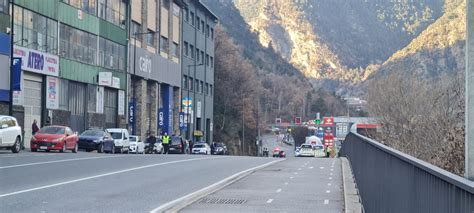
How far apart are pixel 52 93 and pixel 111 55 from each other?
12.3m

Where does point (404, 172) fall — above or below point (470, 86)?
below

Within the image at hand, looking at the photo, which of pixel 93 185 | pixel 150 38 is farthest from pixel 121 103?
pixel 93 185

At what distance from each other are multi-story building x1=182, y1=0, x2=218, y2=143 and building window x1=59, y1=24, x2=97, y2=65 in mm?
23894

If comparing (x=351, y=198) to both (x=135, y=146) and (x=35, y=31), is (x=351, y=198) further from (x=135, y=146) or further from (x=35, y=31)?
(x=135, y=146)

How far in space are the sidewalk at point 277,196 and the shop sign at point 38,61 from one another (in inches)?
980

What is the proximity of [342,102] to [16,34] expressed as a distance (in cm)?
12059

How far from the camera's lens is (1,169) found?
20781mm

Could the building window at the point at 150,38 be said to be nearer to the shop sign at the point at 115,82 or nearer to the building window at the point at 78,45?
the shop sign at the point at 115,82

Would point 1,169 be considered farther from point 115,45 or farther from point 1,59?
point 115,45

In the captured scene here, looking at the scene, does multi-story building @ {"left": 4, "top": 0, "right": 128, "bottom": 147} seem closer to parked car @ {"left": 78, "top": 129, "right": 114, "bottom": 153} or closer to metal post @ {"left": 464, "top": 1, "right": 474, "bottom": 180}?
parked car @ {"left": 78, "top": 129, "right": 114, "bottom": 153}

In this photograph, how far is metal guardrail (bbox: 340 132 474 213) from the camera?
4.66 meters

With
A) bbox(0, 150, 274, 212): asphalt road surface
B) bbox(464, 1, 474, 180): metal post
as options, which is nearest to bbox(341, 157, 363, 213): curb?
bbox(0, 150, 274, 212): asphalt road surface

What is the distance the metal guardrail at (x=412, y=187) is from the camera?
4.66 metres

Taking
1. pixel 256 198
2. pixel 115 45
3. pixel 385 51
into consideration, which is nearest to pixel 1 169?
pixel 256 198
